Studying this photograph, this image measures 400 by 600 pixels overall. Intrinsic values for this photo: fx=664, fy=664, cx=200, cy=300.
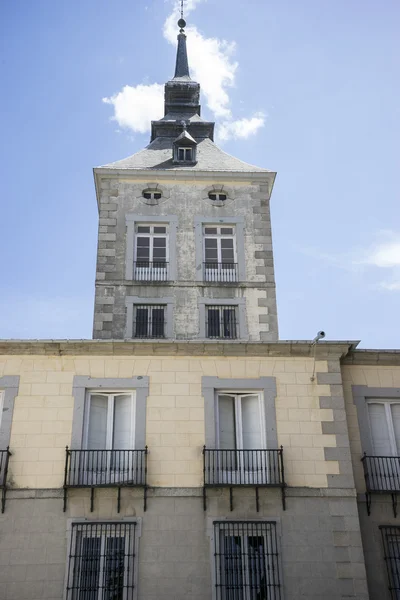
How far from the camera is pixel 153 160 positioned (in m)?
26.0

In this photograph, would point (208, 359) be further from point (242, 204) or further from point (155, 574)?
point (242, 204)

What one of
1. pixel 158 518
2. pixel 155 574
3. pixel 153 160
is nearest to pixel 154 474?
pixel 158 518

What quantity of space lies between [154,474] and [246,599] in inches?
140

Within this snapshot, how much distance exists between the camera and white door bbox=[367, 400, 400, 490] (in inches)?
669

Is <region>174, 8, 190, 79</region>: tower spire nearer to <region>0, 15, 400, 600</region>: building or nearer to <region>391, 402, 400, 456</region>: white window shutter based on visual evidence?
<region>0, 15, 400, 600</region>: building

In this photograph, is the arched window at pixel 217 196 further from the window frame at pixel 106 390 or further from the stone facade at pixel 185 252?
the window frame at pixel 106 390

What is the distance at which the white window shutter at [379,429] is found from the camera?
693 inches

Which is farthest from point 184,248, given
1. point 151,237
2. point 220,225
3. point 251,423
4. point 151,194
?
point 251,423

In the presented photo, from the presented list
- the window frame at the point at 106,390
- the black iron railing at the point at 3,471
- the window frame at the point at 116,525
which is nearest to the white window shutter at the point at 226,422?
the window frame at the point at 106,390

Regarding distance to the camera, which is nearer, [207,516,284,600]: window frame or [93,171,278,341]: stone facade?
[207,516,284,600]: window frame

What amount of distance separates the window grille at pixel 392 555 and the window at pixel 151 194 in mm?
13883

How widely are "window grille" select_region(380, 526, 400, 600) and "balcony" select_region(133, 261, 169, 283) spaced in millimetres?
10733

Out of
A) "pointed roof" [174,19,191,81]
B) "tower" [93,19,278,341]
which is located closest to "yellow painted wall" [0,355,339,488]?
"tower" [93,19,278,341]

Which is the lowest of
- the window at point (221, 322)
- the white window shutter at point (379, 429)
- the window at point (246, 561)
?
the window at point (246, 561)
